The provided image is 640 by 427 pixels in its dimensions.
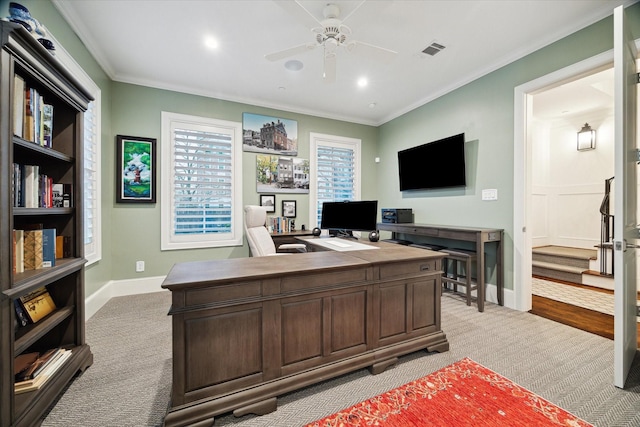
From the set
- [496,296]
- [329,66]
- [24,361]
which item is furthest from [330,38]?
[496,296]

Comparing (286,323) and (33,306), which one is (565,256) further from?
(33,306)

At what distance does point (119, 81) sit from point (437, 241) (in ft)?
16.4

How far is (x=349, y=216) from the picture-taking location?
3.41 meters

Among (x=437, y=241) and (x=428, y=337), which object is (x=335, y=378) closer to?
(x=428, y=337)

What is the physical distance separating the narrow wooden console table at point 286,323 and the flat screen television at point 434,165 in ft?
6.80

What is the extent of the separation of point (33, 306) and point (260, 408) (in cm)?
146

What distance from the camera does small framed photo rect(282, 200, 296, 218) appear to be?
439 centimetres

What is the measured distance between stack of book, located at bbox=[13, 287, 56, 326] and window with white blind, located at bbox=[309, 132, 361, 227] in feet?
11.1

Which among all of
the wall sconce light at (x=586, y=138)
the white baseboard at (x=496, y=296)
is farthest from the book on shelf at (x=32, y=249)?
the wall sconce light at (x=586, y=138)

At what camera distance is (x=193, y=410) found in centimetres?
129

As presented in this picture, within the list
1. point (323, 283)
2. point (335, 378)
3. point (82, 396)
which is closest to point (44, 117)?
point (82, 396)

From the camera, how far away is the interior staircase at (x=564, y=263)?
13.1 ft

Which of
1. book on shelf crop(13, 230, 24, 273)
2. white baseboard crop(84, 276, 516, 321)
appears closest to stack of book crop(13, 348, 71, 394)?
book on shelf crop(13, 230, 24, 273)

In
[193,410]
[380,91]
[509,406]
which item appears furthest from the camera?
[380,91]
